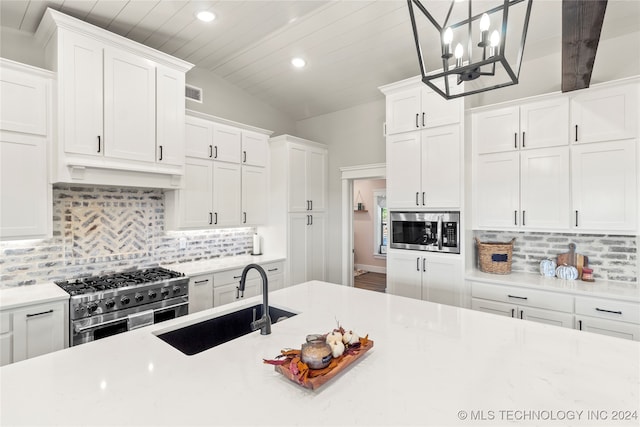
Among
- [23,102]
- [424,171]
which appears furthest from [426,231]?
[23,102]

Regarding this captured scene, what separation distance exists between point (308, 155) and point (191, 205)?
70.7 inches

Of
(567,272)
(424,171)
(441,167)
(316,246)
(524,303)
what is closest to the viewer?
(524,303)

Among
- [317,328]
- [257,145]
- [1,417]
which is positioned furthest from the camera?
[257,145]

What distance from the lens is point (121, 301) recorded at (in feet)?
8.80

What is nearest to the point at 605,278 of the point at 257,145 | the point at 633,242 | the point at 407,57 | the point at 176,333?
the point at 633,242

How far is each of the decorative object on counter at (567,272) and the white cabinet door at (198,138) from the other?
12.5 feet

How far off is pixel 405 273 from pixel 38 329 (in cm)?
321

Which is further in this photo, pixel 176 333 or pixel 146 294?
pixel 146 294

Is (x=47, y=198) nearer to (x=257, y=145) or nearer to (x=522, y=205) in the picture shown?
(x=257, y=145)

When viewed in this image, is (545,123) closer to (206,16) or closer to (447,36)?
(447,36)

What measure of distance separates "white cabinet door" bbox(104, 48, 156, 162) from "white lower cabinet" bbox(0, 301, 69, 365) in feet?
4.25

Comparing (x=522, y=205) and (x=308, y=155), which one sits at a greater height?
(x=308, y=155)

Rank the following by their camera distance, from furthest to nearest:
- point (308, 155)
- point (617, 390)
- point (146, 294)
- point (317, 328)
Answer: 1. point (308, 155)
2. point (146, 294)
3. point (317, 328)
4. point (617, 390)

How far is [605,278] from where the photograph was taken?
117 inches
